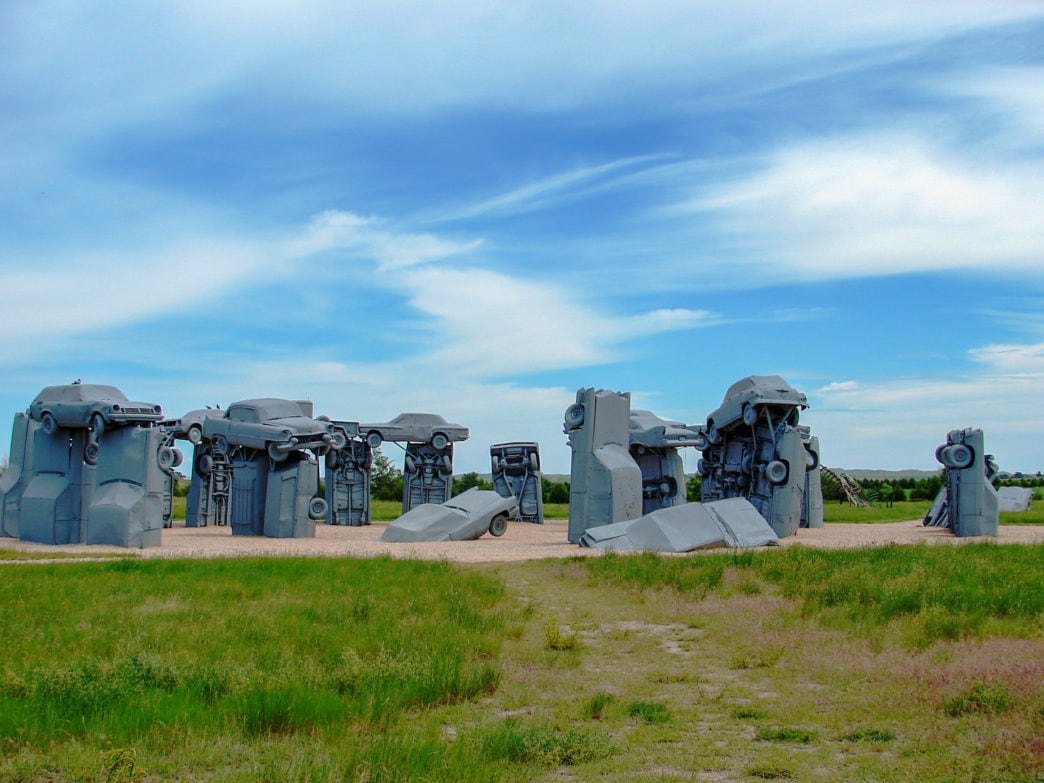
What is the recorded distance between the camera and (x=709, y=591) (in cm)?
1267

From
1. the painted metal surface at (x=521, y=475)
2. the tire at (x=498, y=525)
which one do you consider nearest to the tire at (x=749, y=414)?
the tire at (x=498, y=525)

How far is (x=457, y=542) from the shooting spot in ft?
80.3

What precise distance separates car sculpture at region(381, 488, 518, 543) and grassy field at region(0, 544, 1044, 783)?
36.3ft

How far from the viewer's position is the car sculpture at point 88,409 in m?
20.7

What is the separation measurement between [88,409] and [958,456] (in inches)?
868

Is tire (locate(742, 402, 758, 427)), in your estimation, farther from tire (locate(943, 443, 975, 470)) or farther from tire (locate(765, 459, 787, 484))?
tire (locate(943, 443, 975, 470))

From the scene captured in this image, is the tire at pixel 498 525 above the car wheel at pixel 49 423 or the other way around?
the other way around

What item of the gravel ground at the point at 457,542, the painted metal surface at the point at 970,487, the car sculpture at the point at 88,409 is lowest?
the gravel ground at the point at 457,542

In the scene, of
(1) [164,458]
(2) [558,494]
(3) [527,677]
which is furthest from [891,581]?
(2) [558,494]

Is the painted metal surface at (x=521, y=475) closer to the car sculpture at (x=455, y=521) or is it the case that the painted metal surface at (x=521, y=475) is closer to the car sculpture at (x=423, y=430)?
the car sculpture at (x=423, y=430)

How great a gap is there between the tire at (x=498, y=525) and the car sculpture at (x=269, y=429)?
17.3 ft

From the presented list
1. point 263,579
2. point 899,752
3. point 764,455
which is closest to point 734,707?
point 899,752

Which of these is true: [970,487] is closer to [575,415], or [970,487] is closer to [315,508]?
[575,415]

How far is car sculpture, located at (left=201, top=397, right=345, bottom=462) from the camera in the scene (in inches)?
1001
